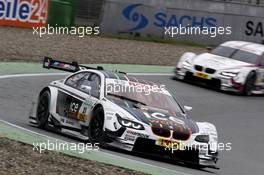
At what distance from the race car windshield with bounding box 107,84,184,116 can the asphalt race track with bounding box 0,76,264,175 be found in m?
0.95

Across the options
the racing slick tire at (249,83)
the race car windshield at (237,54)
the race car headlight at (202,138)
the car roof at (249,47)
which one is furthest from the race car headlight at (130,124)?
the car roof at (249,47)

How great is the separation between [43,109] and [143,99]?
6.41 feet

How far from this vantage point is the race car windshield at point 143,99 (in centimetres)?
1219

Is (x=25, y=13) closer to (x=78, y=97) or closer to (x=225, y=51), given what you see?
(x=225, y=51)

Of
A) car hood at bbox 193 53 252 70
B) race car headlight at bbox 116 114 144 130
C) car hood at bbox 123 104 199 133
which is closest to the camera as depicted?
race car headlight at bbox 116 114 144 130

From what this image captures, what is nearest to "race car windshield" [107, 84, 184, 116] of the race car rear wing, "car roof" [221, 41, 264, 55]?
the race car rear wing

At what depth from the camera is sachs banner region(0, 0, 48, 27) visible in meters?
27.6

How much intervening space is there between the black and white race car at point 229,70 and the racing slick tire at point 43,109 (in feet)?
28.2

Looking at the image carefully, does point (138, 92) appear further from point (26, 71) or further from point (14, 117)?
point (26, 71)

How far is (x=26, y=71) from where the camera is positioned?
20547mm

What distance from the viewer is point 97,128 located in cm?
1176

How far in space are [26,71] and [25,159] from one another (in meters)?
11.3

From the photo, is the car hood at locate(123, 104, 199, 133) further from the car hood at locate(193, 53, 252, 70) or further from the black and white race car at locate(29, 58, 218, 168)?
the car hood at locate(193, 53, 252, 70)

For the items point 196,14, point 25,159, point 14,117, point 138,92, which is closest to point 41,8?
point 196,14
